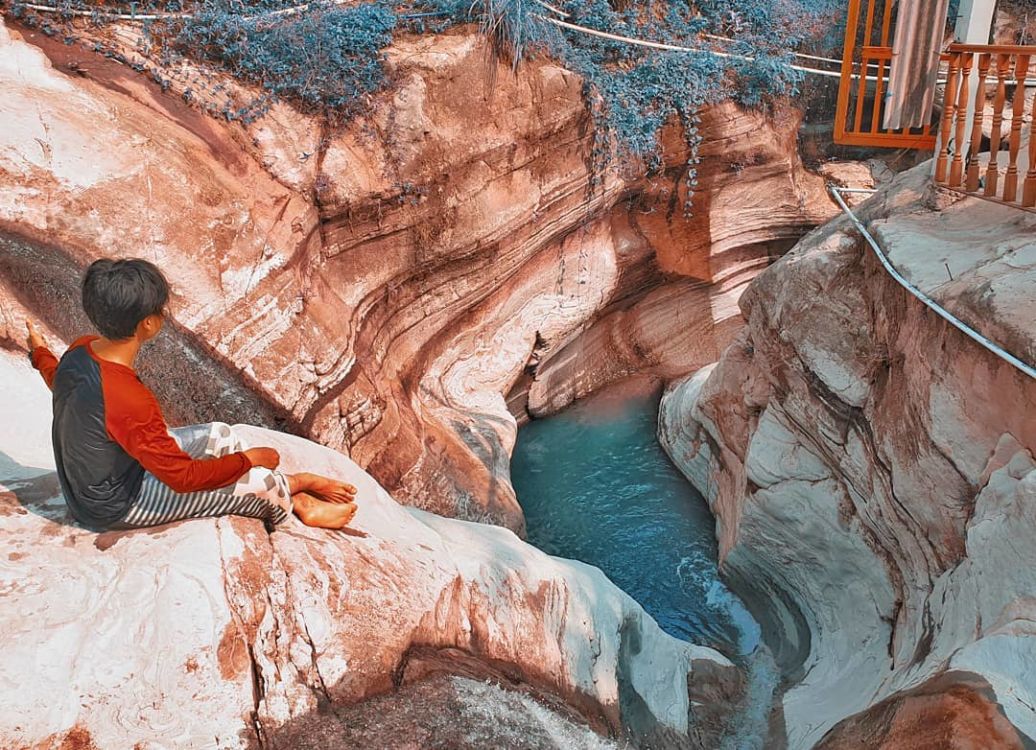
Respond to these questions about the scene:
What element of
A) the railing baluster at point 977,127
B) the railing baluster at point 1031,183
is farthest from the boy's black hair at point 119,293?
the railing baluster at point 977,127

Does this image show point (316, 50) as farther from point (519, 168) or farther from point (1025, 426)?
point (1025, 426)

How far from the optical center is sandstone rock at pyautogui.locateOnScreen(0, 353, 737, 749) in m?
2.41

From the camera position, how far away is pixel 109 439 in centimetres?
252

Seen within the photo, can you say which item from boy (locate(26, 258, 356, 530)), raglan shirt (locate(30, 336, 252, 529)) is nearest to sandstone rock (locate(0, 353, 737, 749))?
boy (locate(26, 258, 356, 530))

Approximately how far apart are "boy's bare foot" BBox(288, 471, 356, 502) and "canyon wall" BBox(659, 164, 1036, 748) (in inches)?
87.6

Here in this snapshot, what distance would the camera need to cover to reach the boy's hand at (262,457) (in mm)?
2811

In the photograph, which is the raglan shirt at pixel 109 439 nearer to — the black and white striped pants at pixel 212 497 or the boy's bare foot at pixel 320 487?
the black and white striped pants at pixel 212 497

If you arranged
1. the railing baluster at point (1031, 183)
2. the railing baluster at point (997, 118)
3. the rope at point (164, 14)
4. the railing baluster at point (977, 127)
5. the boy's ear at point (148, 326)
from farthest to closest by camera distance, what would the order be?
the rope at point (164, 14) → the railing baluster at point (977, 127) → the railing baluster at point (997, 118) → the railing baluster at point (1031, 183) → the boy's ear at point (148, 326)

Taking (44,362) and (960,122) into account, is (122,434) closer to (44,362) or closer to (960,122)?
(44,362)

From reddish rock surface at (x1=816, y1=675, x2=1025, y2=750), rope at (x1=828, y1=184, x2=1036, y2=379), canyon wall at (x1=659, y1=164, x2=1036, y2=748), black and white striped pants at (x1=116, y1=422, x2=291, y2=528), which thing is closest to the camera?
reddish rock surface at (x1=816, y1=675, x2=1025, y2=750)

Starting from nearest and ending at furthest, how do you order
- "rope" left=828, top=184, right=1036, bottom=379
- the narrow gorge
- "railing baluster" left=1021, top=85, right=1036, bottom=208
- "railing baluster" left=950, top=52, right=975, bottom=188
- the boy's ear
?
the boy's ear < the narrow gorge < "rope" left=828, top=184, right=1036, bottom=379 < "railing baluster" left=1021, top=85, right=1036, bottom=208 < "railing baluster" left=950, top=52, right=975, bottom=188

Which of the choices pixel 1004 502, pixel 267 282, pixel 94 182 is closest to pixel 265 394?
pixel 267 282

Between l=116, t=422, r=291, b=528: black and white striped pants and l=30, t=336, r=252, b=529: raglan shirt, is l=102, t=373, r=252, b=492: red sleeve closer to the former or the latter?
l=30, t=336, r=252, b=529: raglan shirt

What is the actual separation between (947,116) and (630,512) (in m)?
3.97
